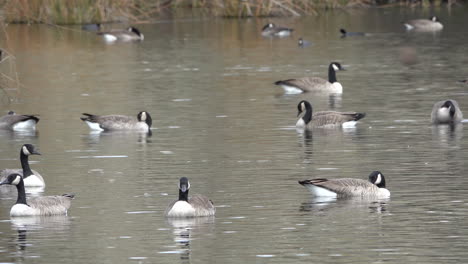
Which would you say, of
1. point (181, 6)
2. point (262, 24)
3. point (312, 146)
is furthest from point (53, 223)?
point (181, 6)

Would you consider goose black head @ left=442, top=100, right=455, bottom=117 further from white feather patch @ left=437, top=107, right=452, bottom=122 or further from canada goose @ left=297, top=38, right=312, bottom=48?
canada goose @ left=297, top=38, right=312, bottom=48

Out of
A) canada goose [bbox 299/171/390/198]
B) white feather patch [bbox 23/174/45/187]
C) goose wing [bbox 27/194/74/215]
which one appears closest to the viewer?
goose wing [bbox 27/194/74/215]

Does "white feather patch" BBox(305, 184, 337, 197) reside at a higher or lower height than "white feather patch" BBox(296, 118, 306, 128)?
higher

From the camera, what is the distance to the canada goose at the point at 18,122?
93.4 feet

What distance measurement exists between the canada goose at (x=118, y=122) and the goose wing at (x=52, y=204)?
10021mm

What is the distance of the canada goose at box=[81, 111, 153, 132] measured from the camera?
28.3 meters

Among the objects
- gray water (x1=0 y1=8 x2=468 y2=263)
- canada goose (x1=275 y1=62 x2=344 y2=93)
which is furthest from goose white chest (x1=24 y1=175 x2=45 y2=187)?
canada goose (x1=275 y1=62 x2=344 y2=93)

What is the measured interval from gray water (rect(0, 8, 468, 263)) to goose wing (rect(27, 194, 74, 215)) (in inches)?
5.0

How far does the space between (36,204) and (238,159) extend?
5973mm

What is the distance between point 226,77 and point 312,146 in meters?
16.1

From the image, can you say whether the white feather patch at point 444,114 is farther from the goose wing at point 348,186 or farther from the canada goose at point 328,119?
the goose wing at point 348,186

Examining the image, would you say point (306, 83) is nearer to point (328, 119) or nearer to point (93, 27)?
point (328, 119)

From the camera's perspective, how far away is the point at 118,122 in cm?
2855

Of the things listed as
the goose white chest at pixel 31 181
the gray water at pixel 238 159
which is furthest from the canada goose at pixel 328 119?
the goose white chest at pixel 31 181
